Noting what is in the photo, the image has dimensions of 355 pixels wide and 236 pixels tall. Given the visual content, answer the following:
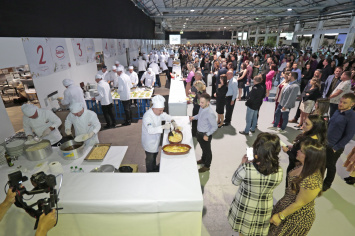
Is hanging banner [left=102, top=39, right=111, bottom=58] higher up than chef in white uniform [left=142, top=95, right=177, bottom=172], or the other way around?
hanging banner [left=102, top=39, right=111, bottom=58]

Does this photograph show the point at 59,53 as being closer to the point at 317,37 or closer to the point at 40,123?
the point at 40,123

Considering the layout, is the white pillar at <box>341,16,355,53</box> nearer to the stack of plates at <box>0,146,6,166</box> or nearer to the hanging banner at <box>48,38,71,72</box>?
the hanging banner at <box>48,38,71,72</box>

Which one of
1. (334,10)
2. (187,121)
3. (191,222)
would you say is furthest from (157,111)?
(334,10)

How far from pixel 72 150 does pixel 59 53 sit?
354 cm

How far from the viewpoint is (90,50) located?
6402 millimetres

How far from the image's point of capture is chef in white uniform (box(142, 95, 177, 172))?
105 inches

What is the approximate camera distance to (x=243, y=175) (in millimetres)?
1629

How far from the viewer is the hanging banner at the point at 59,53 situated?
4507 mm

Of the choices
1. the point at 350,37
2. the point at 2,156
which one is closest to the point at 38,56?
the point at 2,156

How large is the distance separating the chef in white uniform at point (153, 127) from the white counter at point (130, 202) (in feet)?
2.83

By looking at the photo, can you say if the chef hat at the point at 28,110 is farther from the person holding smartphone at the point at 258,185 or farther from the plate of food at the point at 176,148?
the person holding smartphone at the point at 258,185

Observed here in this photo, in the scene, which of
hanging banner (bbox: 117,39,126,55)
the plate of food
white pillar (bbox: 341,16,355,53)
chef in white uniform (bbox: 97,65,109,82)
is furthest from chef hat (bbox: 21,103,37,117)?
white pillar (bbox: 341,16,355,53)

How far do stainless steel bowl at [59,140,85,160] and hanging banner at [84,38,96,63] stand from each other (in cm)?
466

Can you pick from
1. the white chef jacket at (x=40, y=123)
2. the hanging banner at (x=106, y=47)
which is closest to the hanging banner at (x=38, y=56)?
the white chef jacket at (x=40, y=123)
